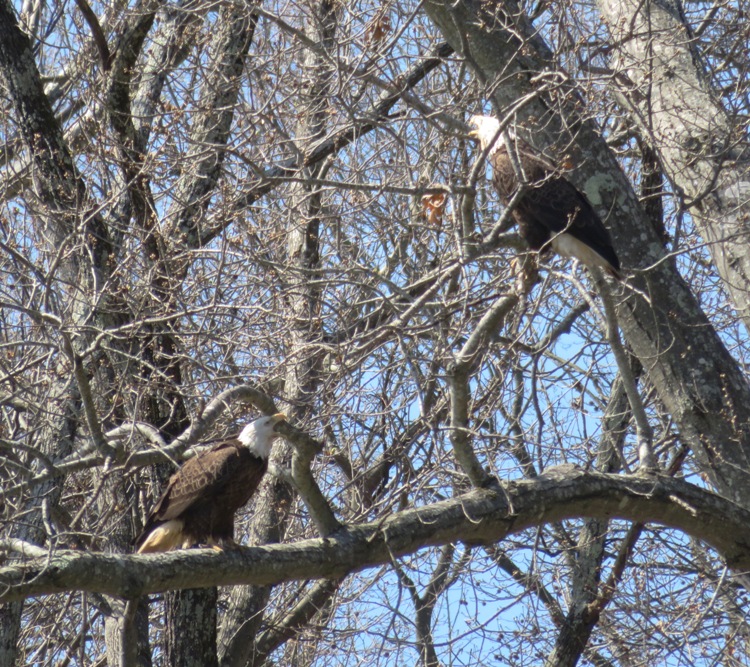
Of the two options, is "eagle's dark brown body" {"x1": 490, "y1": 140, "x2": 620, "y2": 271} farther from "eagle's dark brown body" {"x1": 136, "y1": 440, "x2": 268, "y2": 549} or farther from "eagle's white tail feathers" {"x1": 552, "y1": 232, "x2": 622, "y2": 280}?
"eagle's dark brown body" {"x1": 136, "y1": 440, "x2": 268, "y2": 549}

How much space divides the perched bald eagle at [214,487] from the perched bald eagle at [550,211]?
157 centimetres

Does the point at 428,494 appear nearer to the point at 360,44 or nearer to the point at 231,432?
the point at 231,432

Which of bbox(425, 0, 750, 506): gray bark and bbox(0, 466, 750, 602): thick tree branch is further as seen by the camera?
bbox(425, 0, 750, 506): gray bark

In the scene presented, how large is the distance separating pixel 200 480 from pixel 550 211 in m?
2.06

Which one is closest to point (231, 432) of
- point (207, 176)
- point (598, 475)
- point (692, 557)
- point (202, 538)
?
point (202, 538)

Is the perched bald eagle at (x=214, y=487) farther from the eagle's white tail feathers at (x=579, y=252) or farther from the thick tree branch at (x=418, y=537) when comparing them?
the eagle's white tail feathers at (x=579, y=252)

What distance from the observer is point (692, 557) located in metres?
6.35

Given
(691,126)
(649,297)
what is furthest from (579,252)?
(691,126)

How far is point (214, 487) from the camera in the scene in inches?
185

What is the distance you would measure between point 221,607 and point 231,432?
1.89 metres

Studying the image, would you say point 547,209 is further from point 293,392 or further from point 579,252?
point 293,392

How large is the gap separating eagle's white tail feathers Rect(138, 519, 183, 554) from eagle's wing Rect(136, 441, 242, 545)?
49 millimetres

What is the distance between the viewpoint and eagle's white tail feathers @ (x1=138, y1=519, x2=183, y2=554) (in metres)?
4.84

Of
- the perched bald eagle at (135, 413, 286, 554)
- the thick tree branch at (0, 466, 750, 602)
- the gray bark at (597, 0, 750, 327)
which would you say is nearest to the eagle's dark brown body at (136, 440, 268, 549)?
the perched bald eagle at (135, 413, 286, 554)
